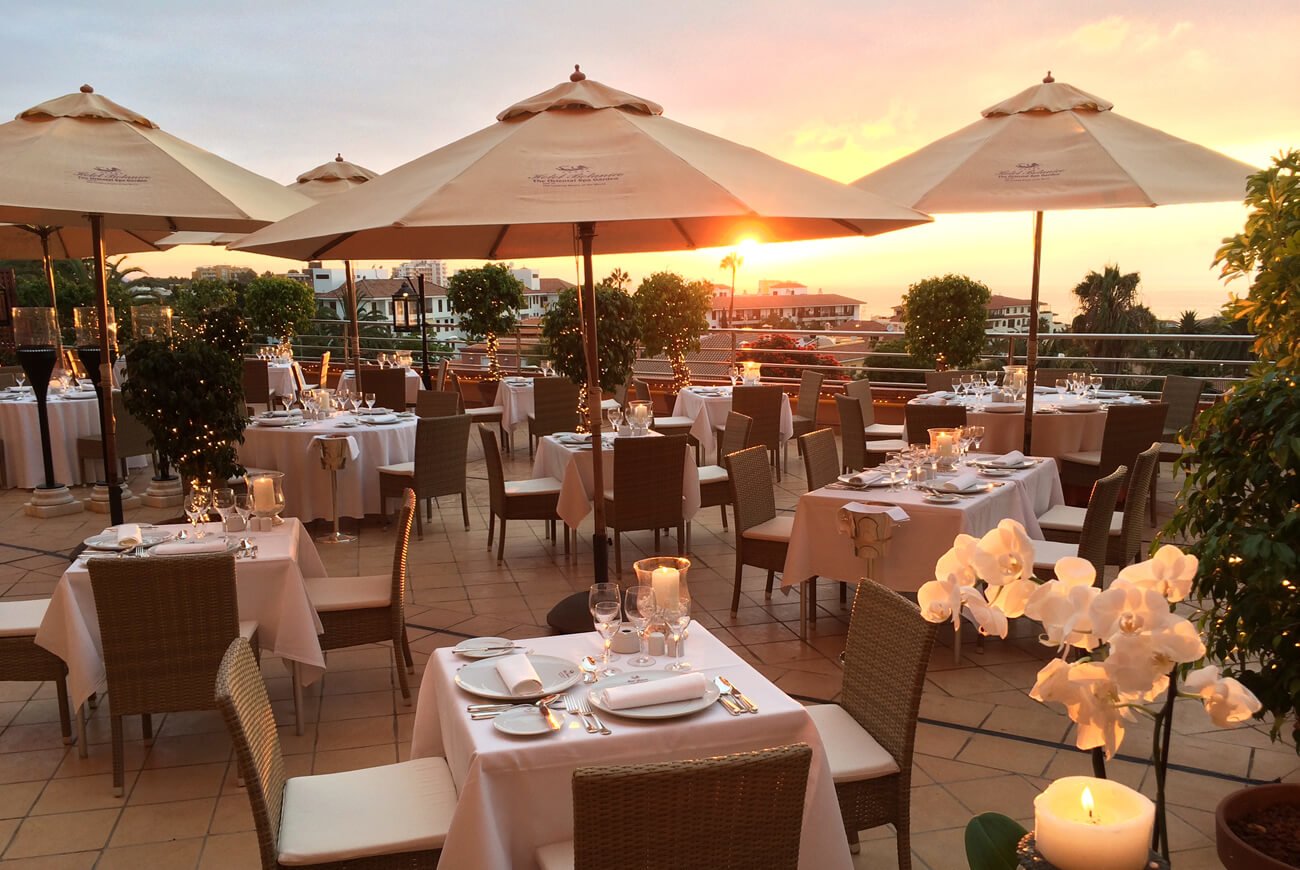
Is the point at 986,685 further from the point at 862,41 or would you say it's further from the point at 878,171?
the point at 862,41

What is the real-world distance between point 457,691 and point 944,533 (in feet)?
8.56

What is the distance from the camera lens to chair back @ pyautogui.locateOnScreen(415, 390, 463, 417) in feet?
26.7

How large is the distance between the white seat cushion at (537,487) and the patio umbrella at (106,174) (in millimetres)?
2202

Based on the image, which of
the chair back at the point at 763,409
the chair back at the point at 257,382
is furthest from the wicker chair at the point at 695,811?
the chair back at the point at 257,382

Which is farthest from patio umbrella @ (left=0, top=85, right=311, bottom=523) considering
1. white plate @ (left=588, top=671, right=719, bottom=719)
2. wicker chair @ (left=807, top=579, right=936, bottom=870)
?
wicker chair @ (left=807, top=579, right=936, bottom=870)

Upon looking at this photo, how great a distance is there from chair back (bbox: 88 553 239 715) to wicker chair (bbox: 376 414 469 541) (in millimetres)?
3376

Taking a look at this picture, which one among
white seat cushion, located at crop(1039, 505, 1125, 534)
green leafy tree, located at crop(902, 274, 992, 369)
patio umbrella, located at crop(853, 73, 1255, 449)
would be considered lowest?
white seat cushion, located at crop(1039, 505, 1125, 534)

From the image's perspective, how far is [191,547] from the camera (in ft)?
12.7

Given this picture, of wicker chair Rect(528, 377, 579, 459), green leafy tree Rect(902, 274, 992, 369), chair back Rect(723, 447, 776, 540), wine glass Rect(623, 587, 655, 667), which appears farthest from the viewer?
green leafy tree Rect(902, 274, 992, 369)

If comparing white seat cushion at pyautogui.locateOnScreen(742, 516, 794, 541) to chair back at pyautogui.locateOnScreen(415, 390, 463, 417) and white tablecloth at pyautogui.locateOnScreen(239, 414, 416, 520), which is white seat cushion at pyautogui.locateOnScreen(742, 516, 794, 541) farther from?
chair back at pyautogui.locateOnScreen(415, 390, 463, 417)

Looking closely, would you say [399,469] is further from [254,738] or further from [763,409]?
→ [254,738]

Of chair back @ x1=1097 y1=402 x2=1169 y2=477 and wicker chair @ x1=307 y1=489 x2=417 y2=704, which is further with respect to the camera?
chair back @ x1=1097 y1=402 x2=1169 y2=477

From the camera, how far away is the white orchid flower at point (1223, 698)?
3.48 ft

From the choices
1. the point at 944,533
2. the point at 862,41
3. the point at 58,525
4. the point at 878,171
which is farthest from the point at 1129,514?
the point at 58,525
